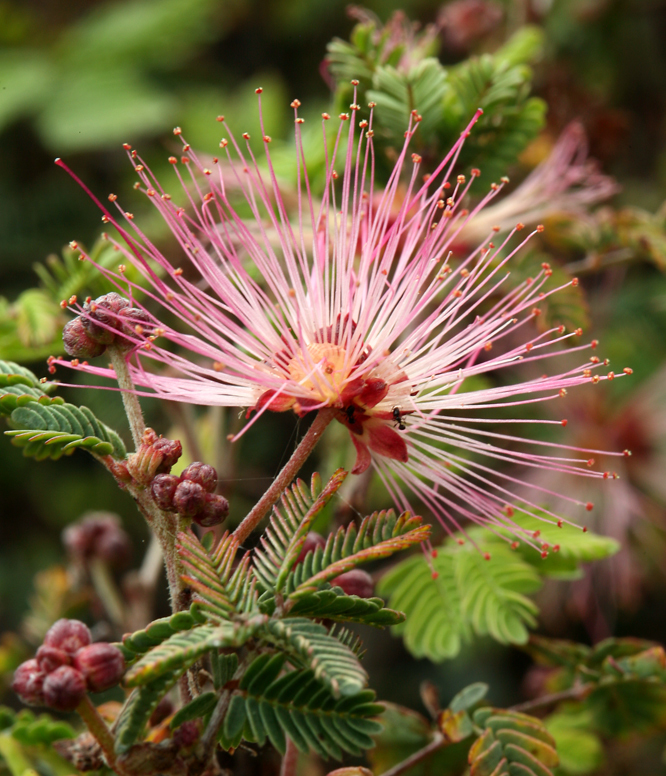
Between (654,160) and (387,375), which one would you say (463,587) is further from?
(654,160)

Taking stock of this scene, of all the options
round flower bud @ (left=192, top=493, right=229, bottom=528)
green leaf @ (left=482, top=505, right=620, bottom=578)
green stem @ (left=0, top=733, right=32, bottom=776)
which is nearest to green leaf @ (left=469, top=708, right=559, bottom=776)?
green leaf @ (left=482, top=505, right=620, bottom=578)

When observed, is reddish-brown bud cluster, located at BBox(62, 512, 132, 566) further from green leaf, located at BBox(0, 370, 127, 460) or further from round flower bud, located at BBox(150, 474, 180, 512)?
round flower bud, located at BBox(150, 474, 180, 512)

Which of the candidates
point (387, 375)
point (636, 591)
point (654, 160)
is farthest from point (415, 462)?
point (654, 160)

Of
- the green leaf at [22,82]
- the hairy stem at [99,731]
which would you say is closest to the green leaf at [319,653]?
the hairy stem at [99,731]

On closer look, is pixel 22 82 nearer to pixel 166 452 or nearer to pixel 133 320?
pixel 133 320

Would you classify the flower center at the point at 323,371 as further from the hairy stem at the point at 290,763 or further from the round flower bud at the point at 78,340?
the hairy stem at the point at 290,763

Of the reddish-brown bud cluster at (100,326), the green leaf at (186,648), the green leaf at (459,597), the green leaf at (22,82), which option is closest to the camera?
the green leaf at (186,648)
